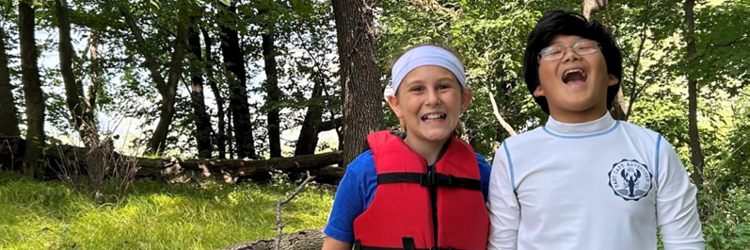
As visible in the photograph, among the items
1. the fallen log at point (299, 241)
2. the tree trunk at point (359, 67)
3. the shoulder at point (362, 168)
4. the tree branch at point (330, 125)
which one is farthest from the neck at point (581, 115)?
the tree branch at point (330, 125)

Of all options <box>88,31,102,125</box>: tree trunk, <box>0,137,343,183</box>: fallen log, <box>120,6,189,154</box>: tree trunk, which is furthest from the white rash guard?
<box>88,31,102,125</box>: tree trunk

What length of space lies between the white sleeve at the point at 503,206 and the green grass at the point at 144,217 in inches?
151

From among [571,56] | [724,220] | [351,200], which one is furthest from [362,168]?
[724,220]

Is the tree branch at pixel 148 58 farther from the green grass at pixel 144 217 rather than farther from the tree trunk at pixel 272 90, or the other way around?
the green grass at pixel 144 217

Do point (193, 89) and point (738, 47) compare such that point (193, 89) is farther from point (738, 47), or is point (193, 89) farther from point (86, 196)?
point (738, 47)

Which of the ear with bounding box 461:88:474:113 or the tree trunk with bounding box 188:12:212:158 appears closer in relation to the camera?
the ear with bounding box 461:88:474:113

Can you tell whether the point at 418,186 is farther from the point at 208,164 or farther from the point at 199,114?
the point at 199,114

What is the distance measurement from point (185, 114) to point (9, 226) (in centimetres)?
870

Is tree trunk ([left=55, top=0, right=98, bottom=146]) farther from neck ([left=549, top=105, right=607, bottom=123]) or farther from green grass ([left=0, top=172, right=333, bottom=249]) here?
neck ([left=549, top=105, right=607, bottom=123])

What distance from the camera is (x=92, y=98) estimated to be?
1141 cm

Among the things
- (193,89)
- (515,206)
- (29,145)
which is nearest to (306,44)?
(193,89)

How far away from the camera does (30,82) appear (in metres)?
6.86

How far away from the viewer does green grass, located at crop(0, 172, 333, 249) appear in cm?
478

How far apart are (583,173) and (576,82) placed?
0.25 metres
